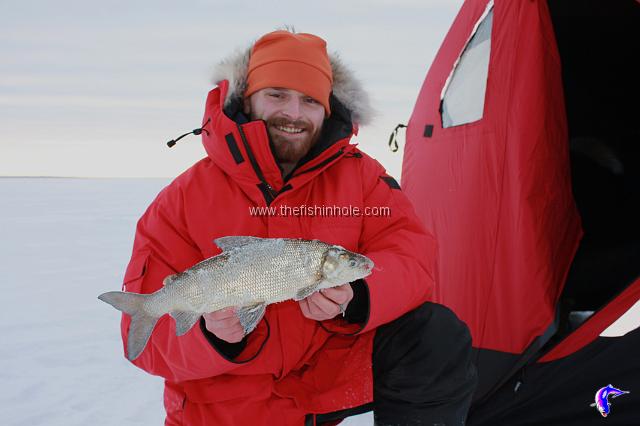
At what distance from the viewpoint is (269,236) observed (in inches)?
89.1

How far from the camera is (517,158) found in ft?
9.55

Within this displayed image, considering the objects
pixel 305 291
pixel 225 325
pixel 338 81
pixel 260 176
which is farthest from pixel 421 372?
pixel 338 81

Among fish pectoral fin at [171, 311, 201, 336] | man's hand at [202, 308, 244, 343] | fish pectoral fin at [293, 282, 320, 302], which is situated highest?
fish pectoral fin at [293, 282, 320, 302]

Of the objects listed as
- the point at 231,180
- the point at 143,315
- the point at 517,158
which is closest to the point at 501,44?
the point at 517,158

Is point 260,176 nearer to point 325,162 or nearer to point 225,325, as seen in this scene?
point 325,162

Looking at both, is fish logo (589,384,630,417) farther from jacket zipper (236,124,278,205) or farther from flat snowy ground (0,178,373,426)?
jacket zipper (236,124,278,205)

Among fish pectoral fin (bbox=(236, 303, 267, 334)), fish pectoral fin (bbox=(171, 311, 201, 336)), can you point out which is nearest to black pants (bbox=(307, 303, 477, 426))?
fish pectoral fin (bbox=(236, 303, 267, 334))

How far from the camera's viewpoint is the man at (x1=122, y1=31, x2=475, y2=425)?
7.00 ft

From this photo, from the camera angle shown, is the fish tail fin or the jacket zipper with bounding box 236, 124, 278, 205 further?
the jacket zipper with bounding box 236, 124, 278, 205

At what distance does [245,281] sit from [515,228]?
5.97 ft

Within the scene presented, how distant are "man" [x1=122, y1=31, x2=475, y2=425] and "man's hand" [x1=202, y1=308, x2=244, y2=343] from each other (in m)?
0.01

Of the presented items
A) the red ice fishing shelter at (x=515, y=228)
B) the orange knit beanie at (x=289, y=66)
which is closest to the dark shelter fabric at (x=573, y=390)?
the red ice fishing shelter at (x=515, y=228)

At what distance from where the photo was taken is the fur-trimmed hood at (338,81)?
266 centimetres

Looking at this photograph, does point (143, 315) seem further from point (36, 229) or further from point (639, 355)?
point (36, 229)
